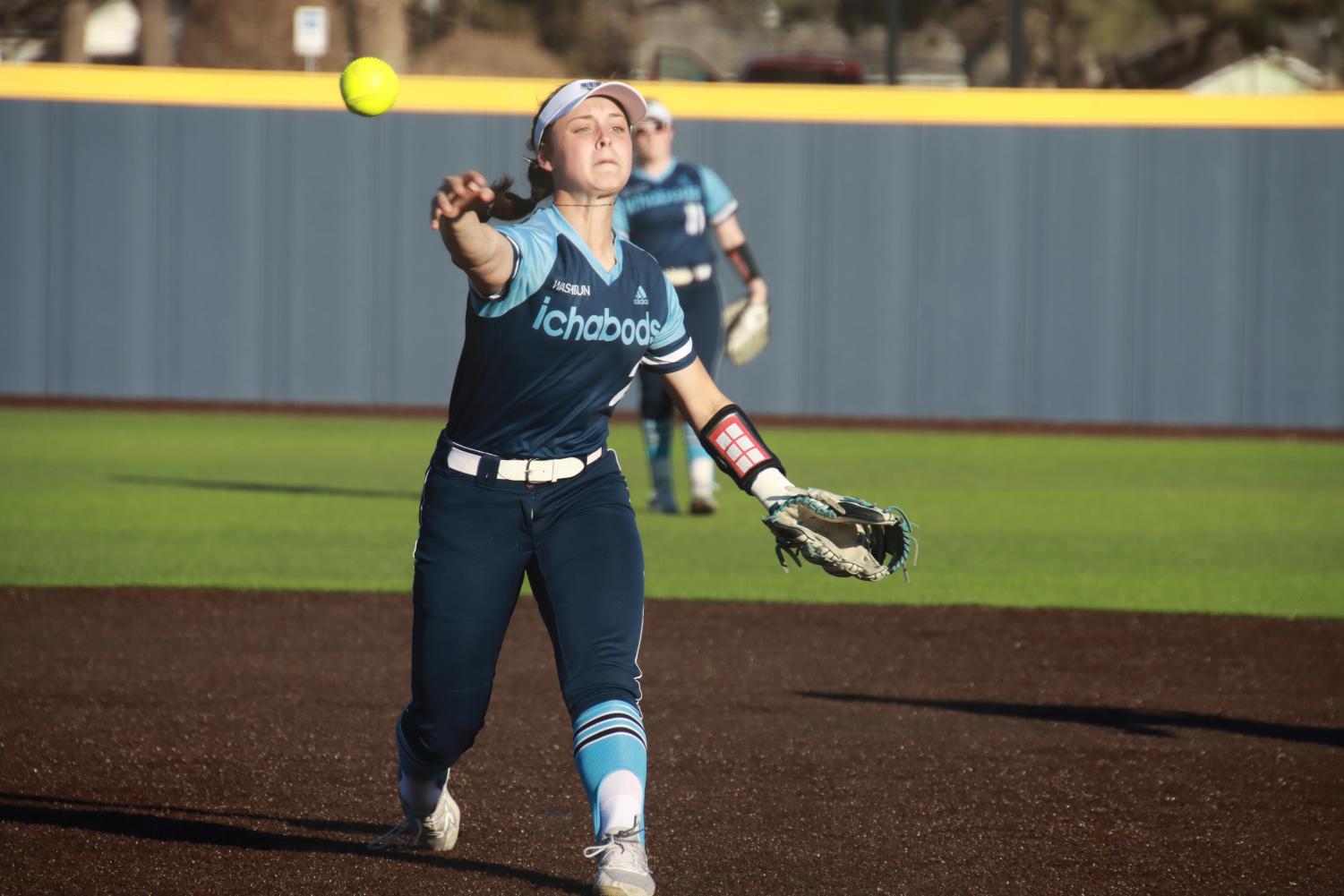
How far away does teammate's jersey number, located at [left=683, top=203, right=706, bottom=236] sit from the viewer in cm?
1118

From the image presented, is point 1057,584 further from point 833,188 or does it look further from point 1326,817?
point 833,188

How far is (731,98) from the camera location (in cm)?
2078

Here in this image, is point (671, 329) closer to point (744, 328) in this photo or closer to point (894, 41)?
point (744, 328)

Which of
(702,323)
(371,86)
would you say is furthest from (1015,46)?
(371,86)

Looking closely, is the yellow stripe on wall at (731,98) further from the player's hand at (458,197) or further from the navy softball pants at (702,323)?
the player's hand at (458,197)

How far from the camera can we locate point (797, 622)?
8.66 metres

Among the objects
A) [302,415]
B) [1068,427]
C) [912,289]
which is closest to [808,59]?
[912,289]

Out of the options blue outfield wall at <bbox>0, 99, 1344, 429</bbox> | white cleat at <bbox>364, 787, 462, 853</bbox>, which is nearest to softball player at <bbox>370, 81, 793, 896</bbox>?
white cleat at <bbox>364, 787, 462, 853</bbox>

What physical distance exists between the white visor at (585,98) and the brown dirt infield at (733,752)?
1889mm

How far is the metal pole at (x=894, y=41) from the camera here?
2117cm

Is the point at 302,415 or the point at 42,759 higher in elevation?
the point at 42,759

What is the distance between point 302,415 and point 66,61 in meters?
5.41

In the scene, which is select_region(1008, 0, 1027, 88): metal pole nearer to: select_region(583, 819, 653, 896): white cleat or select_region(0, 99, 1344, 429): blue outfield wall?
select_region(0, 99, 1344, 429): blue outfield wall

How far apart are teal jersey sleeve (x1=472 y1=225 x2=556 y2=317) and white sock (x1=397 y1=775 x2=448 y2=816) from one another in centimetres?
124
